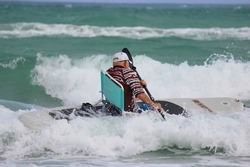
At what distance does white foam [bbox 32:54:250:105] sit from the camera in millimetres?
11969

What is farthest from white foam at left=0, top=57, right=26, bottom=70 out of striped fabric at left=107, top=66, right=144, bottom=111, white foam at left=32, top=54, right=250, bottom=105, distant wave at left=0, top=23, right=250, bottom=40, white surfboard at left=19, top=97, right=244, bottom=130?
distant wave at left=0, top=23, right=250, bottom=40

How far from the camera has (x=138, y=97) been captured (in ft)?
21.7

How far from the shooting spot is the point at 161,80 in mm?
12672

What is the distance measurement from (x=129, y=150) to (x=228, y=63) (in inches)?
311

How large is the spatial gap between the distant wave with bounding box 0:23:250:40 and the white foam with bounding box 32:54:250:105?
435 inches

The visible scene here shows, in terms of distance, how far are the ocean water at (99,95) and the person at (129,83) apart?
210 millimetres

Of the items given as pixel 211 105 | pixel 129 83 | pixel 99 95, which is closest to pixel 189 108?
pixel 211 105

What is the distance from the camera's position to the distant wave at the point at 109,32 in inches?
1013

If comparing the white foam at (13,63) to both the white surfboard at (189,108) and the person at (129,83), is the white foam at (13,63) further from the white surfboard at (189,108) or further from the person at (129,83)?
the person at (129,83)

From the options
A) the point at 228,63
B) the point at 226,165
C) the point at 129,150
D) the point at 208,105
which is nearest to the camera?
the point at 226,165

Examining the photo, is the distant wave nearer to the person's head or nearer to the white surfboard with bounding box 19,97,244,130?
the white surfboard with bounding box 19,97,244,130

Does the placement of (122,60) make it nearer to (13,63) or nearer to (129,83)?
(129,83)

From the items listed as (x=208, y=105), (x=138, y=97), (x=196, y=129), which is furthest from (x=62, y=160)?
(x=208, y=105)

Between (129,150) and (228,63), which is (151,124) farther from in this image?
(228,63)
